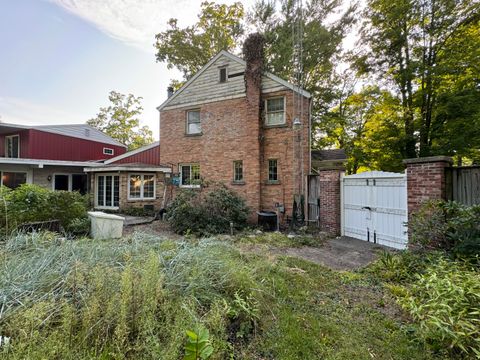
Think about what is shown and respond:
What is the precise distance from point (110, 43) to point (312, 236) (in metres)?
11.4

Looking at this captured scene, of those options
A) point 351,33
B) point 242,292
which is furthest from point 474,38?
point 242,292

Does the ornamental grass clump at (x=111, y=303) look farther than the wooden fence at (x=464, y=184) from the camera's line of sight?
No

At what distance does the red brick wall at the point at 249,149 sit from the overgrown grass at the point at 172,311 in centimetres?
677

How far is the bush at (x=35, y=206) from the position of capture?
5.81m

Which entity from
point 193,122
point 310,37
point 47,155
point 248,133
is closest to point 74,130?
point 47,155

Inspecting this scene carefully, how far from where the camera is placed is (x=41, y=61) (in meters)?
10.3

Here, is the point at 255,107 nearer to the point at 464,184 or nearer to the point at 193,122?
the point at 193,122

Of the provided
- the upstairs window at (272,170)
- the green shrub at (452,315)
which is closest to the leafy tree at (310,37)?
the upstairs window at (272,170)

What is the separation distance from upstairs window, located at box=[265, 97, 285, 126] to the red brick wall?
0.79 feet

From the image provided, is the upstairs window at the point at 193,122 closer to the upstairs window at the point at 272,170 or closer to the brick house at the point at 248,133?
the brick house at the point at 248,133

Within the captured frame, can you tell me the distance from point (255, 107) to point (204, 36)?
38.8 feet

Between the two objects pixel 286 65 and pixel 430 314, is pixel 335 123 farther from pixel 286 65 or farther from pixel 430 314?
pixel 430 314

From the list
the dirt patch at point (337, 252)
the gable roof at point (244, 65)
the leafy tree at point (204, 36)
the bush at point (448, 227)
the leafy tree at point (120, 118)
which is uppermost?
the leafy tree at point (204, 36)

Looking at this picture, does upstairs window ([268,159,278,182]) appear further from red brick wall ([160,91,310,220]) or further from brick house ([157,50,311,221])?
red brick wall ([160,91,310,220])
